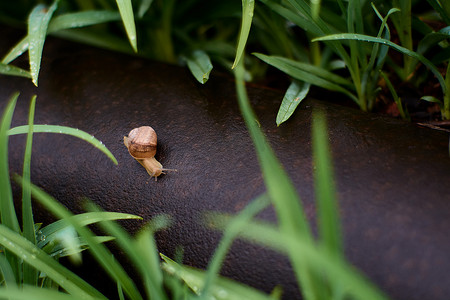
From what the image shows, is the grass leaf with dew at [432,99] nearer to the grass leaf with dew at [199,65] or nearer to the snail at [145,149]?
the grass leaf with dew at [199,65]

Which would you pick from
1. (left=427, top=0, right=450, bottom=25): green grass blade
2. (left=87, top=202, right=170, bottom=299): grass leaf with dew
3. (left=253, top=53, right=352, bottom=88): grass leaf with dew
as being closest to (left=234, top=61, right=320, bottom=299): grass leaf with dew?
(left=87, top=202, right=170, bottom=299): grass leaf with dew

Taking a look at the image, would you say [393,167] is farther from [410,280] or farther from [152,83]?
[152,83]

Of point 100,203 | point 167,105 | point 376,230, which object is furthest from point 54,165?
point 376,230

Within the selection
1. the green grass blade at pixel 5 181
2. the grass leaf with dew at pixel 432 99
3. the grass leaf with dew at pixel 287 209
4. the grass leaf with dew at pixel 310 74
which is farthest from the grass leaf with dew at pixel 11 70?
the grass leaf with dew at pixel 432 99

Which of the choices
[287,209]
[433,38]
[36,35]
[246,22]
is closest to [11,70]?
[36,35]

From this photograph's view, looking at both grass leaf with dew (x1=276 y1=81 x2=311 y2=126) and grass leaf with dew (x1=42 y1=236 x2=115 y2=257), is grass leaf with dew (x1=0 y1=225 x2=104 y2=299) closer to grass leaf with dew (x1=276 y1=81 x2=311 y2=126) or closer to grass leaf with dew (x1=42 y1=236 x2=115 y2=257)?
grass leaf with dew (x1=42 y1=236 x2=115 y2=257)

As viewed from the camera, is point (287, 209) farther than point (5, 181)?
No

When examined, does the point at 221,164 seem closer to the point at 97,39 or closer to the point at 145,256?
the point at 145,256
